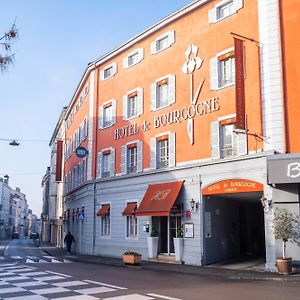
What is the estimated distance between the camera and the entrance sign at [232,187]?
1917 centimetres

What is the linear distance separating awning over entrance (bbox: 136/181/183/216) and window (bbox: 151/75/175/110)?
4422 mm

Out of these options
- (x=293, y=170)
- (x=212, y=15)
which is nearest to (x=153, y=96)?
(x=212, y=15)

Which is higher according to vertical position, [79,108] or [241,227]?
[79,108]

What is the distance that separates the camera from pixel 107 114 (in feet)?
100

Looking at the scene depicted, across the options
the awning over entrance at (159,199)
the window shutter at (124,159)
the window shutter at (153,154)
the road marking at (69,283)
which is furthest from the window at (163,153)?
the road marking at (69,283)

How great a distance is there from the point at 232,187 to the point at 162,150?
6.04m

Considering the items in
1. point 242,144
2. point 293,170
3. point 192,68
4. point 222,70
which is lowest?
point 293,170

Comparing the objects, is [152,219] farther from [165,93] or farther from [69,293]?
[69,293]

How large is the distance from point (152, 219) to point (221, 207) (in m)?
4.13

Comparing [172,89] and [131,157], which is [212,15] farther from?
[131,157]

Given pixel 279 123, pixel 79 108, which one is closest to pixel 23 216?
pixel 79 108

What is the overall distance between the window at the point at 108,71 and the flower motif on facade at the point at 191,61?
7342 mm

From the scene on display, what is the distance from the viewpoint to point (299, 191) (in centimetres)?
1811

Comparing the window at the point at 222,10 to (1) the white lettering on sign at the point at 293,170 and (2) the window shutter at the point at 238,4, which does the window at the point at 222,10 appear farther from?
(1) the white lettering on sign at the point at 293,170
